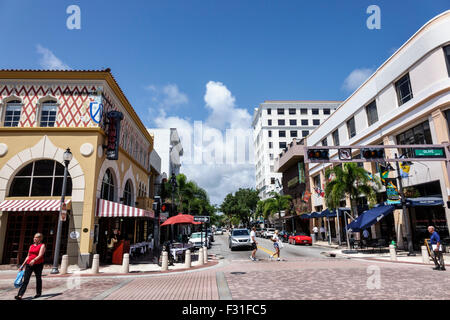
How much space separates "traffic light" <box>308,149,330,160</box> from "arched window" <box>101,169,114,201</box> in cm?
1249

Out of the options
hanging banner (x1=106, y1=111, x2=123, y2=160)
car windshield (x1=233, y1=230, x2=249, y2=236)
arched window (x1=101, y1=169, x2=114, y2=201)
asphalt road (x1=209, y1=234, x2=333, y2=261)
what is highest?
hanging banner (x1=106, y1=111, x2=123, y2=160)

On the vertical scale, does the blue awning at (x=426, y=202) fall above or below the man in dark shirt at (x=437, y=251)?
above

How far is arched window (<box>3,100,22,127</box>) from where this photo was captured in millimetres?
16906

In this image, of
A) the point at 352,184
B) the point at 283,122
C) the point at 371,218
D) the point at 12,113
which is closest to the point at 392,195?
the point at 371,218

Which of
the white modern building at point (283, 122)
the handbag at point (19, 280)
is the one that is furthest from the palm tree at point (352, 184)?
the white modern building at point (283, 122)

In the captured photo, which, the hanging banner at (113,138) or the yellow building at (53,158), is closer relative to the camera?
the yellow building at (53,158)

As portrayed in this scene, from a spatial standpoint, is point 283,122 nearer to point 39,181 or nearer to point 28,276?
point 39,181

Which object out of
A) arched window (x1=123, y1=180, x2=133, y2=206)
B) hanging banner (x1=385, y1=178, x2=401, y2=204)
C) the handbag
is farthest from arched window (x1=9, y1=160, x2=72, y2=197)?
hanging banner (x1=385, y1=178, x2=401, y2=204)

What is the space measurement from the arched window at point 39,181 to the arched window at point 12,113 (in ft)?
8.87

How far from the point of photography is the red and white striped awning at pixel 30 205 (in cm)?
1494

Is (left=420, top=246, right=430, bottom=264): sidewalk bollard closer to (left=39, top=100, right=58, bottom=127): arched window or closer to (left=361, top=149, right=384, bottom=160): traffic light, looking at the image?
(left=361, top=149, right=384, bottom=160): traffic light

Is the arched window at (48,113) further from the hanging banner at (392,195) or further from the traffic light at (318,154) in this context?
the hanging banner at (392,195)
